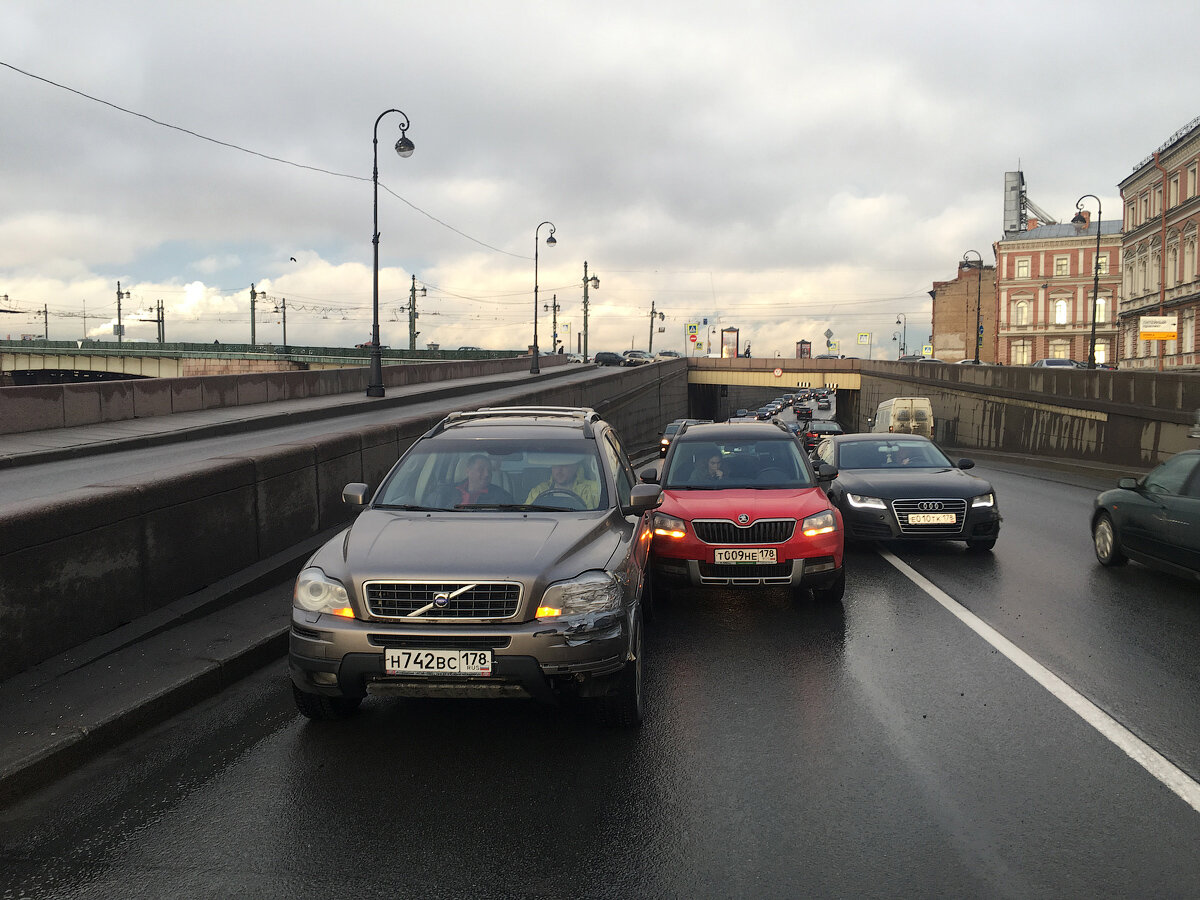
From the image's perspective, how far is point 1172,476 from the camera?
8.35 m

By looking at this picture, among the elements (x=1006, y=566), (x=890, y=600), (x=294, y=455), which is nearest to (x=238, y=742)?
(x=294, y=455)

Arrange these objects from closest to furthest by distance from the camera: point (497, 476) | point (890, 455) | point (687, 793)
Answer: point (687, 793)
point (497, 476)
point (890, 455)

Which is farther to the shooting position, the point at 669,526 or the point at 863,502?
the point at 863,502

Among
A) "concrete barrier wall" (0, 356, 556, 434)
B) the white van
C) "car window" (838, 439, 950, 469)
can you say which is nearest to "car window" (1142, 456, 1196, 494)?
"car window" (838, 439, 950, 469)

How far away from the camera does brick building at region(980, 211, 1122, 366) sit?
254 ft

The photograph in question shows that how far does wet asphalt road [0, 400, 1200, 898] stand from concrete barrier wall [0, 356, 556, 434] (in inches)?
699

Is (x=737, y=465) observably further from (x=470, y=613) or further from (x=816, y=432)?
(x=816, y=432)

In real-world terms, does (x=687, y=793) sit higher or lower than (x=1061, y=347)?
lower

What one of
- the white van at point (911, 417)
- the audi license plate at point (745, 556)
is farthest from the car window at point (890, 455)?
the white van at point (911, 417)

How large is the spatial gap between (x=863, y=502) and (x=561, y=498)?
543 centimetres

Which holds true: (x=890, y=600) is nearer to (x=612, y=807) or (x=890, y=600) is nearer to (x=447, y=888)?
(x=612, y=807)

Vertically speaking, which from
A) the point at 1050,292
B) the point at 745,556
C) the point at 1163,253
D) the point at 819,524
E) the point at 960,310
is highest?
the point at 960,310

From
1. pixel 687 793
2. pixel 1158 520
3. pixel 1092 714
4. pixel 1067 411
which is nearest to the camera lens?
pixel 687 793

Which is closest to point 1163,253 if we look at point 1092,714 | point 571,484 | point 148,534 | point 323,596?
point 1092,714
